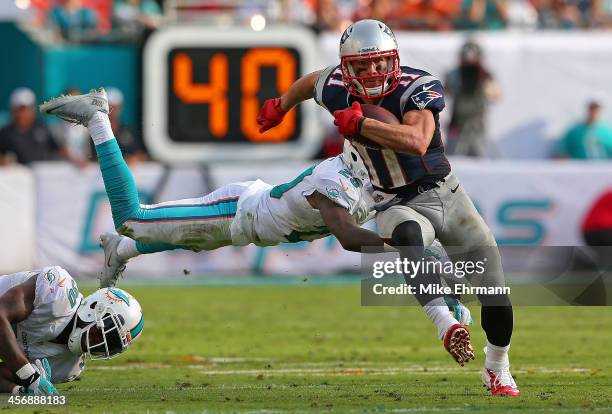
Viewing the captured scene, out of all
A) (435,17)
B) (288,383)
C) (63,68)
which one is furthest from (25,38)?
(288,383)

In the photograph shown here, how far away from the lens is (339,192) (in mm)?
7547

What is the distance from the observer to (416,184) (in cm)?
736

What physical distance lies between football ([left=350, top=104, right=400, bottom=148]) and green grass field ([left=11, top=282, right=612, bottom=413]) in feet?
4.44

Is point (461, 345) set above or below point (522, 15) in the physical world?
below

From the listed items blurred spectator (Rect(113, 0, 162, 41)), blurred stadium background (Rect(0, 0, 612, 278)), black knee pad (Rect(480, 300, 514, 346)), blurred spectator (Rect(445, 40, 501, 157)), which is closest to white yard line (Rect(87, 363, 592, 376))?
black knee pad (Rect(480, 300, 514, 346))

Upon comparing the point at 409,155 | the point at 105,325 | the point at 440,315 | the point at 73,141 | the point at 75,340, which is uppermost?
the point at 409,155

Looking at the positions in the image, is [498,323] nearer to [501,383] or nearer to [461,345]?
[501,383]

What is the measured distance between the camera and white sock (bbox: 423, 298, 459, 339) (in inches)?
266

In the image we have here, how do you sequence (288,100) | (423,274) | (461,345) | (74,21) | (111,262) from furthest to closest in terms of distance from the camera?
(74,21)
(111,262)
(288,100)
(423,274)
(461,345)

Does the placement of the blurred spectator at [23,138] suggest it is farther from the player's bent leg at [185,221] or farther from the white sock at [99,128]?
the player's bent leg at [185,221]

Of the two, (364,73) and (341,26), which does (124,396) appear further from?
(341,26)

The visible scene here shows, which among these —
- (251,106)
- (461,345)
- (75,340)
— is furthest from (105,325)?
(251,106)

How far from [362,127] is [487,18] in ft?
36.3

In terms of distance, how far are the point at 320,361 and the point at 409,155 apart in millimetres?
2294
